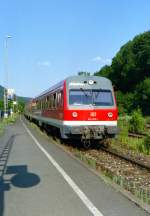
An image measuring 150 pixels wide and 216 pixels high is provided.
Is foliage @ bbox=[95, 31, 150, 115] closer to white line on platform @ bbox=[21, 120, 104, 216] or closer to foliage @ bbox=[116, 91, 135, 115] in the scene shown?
foliage @ bbox=[116, 91, 135, 115]

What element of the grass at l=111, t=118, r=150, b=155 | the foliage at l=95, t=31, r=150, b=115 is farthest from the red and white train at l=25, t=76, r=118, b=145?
the foliage at l=95, t=31, r=150, b=115

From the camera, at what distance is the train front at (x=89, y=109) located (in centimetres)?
1647

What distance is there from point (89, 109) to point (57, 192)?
8.94m

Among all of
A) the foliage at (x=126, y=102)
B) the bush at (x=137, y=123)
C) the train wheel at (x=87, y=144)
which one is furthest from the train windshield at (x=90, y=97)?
the foliage at (x=126, y=102)

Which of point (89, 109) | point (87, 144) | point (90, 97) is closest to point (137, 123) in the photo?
point (87, 144)

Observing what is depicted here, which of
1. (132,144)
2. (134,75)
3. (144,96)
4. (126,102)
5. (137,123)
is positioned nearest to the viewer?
(132,144)

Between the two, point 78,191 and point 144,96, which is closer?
point 78,191

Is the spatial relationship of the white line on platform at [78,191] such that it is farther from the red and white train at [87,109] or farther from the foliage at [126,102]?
the foliage at [126,102]

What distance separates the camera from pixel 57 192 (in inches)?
311

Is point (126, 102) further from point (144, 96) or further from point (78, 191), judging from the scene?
point (78, 191)

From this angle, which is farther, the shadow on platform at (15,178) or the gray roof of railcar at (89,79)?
the gray roof of railcar at (89,79)

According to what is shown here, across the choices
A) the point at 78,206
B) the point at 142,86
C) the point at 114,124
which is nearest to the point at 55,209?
the point at 78,206

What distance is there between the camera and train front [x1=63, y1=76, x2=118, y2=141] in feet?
54.0

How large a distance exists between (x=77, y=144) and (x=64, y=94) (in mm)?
3595
